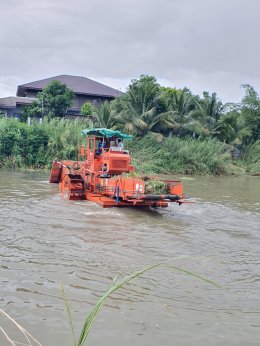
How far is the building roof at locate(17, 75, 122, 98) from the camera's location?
3975 cm

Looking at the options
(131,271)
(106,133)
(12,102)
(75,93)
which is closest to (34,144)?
(12,102)

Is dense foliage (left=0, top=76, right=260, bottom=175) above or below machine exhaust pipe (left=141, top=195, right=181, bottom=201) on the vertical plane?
above

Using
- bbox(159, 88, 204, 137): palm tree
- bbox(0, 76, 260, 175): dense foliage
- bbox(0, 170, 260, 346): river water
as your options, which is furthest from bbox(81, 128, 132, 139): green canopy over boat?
bbox(159, 88, 204, 137): palm tree

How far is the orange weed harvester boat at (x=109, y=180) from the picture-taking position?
12203 millimetres

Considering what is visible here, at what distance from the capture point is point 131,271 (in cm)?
716

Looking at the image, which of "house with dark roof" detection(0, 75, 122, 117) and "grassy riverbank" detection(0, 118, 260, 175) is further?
"house with dark roof" detection(0, 75, 122, 117)

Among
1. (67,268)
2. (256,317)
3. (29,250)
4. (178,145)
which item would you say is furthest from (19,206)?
(178,145)

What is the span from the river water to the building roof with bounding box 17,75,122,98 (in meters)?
27.7

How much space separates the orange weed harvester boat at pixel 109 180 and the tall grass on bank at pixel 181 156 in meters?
14.1

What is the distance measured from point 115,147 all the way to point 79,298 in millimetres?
8607

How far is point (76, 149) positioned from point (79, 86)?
607 inches

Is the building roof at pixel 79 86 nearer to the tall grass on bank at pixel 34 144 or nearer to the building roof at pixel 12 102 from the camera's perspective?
the building roof at pixel 12 102

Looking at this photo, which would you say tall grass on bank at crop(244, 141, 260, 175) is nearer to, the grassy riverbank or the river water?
the grassy riverbank

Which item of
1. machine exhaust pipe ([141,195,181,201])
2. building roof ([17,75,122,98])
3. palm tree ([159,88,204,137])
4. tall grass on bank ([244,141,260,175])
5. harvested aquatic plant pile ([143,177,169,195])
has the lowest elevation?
machine exhaust pipe ([141,195,181,201])
